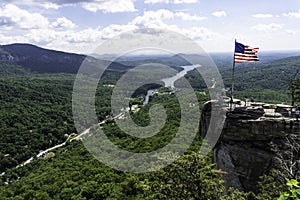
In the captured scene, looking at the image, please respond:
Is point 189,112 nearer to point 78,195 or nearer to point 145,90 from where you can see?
point 78,195

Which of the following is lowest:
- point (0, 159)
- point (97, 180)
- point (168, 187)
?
point (0, 159)

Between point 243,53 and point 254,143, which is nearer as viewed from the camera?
point 254,143

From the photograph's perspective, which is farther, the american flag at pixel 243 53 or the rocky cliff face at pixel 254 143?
the american flag at pixel 243 53

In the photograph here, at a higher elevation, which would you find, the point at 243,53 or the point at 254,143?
the point at 243,53

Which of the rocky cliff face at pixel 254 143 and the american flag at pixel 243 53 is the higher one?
the american flag at pixel 243 53

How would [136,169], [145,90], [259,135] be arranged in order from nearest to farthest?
[259,135], [136,169], [145,90]

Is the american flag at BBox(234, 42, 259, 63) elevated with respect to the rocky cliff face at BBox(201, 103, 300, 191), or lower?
elevated

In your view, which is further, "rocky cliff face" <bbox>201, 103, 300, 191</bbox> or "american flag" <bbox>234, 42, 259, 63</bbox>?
"american flag" <bbox>234, 42, 259, 63</bbox>

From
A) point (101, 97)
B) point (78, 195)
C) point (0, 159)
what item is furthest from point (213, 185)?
point (101, 97)
